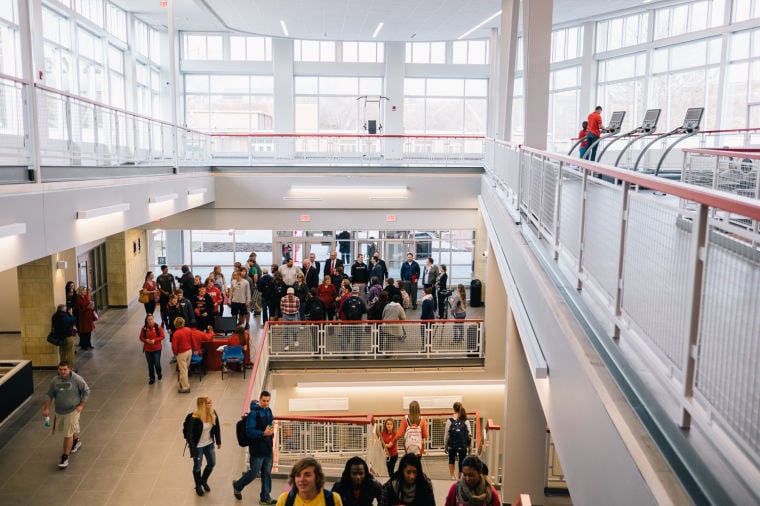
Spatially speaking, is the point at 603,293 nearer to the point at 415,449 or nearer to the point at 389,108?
the point at 415,449

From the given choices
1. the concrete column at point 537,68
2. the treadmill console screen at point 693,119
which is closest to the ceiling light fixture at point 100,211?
the concrete column at point 537,68

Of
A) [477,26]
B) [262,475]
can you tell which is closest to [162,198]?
[262,475]

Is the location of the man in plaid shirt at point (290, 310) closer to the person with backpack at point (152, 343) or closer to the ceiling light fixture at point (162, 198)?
the person with backpack at point (152, 343)

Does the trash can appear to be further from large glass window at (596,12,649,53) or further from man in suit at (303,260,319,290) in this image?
large glass window at (596,12,649,53)

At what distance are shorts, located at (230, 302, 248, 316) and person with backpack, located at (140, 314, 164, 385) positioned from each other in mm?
3003

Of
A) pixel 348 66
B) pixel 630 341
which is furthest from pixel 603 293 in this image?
pixel 348 66

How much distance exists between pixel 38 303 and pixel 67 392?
16.8 ft

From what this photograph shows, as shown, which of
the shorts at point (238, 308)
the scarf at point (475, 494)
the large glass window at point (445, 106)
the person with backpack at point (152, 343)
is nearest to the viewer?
the scarf at point (475, 494)

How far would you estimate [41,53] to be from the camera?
17.4m

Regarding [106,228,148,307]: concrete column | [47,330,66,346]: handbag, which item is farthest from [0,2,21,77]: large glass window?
[47,330,66,346]: handbag

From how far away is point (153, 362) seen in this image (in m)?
12.9

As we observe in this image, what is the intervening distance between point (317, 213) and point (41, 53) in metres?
8.95

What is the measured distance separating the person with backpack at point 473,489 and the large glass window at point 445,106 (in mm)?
27393

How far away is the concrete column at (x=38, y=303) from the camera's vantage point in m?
13.4
